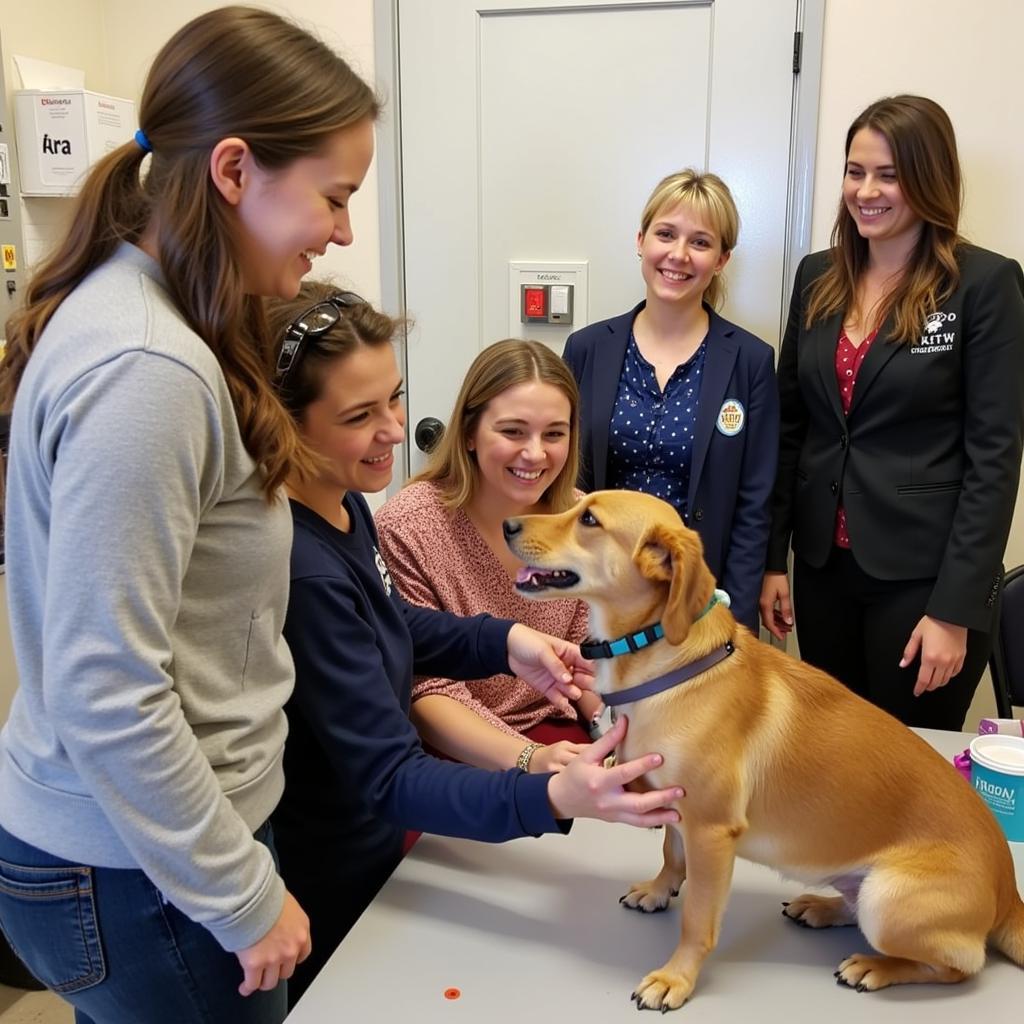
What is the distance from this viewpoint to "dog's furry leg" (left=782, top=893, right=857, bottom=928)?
1.18 m

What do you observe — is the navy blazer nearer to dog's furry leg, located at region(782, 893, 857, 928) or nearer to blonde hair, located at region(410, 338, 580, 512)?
blonde hair, located at region(410, 338, 580, 512)

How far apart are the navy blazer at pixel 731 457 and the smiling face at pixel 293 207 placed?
1.45m

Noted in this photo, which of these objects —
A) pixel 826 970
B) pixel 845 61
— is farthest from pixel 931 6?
pixel 826 970

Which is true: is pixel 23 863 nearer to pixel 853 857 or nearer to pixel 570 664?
pixel 570 664

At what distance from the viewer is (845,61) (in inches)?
101

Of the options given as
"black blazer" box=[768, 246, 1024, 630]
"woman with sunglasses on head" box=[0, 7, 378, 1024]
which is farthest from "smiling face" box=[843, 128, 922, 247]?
"woman with sunglasses on head" box=[0, 7, 378, 1024]

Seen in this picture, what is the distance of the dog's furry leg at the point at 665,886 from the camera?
1198 millimetres

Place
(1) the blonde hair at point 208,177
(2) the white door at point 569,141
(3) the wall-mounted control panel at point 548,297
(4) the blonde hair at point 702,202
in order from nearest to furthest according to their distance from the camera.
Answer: (1) the blonde hair at point 208,177 < (4) the blonde hair at point 702,202 < (2) the white door at point 569,141 < (3) the wall-mounted control panel at point 548,297

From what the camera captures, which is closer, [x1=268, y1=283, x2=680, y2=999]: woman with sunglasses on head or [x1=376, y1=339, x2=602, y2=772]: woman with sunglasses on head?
[x1=268, y1=283, x2=680, y2=999]: woman with sunglasses on head

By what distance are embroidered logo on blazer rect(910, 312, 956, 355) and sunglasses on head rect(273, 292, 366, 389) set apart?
1374 mm

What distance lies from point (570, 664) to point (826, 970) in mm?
574

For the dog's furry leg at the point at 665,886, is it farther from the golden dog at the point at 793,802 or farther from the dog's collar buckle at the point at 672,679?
the dog's collar buckle at the point at 672,679

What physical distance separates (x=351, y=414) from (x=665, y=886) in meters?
0.75

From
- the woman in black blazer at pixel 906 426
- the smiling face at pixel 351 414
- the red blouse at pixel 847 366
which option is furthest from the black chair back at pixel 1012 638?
the smiling face at pixel 351 414
